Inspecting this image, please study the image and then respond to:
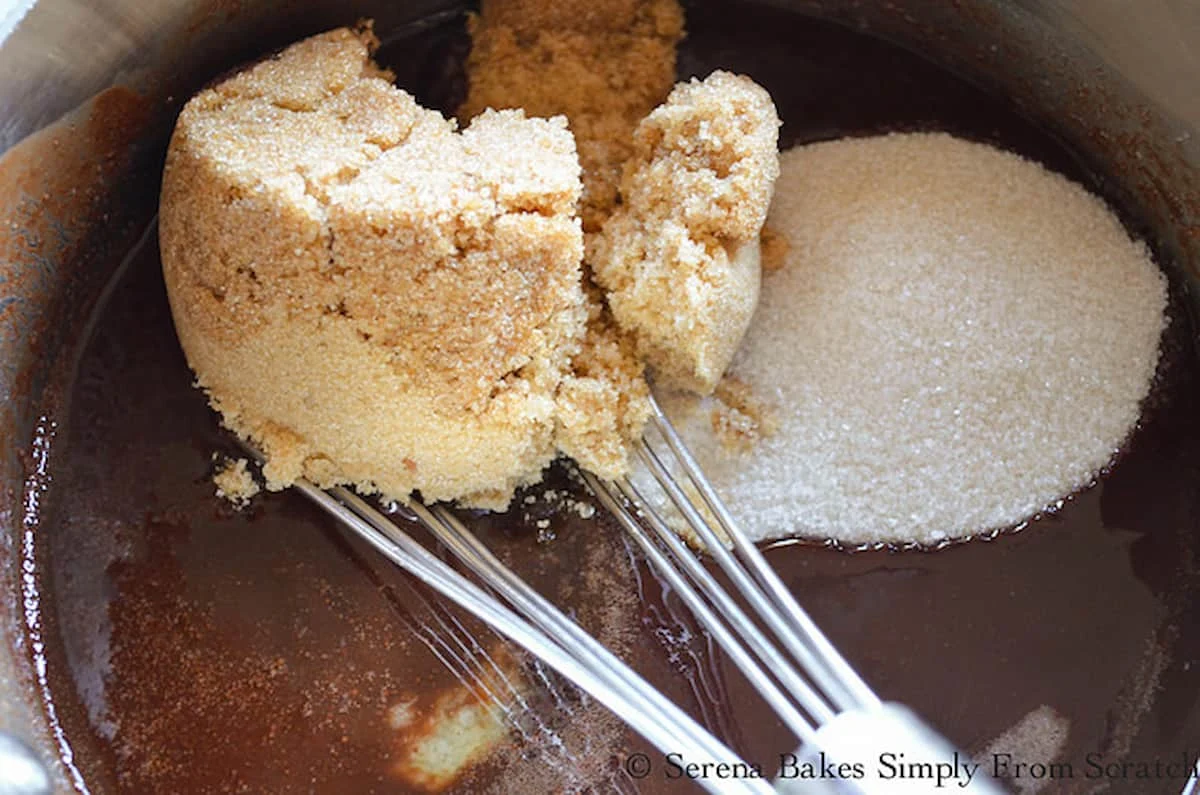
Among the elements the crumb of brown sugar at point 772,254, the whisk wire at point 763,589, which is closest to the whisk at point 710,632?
the whisk wire at point 763,589

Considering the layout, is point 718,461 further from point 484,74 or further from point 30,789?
point 30,789

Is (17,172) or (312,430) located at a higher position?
(17,172)

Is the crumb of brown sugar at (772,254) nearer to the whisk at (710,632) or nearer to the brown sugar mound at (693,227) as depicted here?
the brown sugar mound at (693,227)

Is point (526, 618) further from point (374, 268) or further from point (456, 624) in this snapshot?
point (374, 268)

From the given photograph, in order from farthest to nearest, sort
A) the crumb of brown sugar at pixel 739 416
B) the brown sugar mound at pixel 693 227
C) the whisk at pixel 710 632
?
the crumb of brown sugar at pixel 739 416, the brown sugar mound at pixel 693 227, the whisk at pixel 710 632

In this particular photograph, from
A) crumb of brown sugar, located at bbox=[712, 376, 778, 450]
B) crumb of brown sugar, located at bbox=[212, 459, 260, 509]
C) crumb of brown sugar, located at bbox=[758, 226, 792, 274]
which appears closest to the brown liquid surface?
crumb of brown sugar, located at bbox=[212, 459, 260, 509]

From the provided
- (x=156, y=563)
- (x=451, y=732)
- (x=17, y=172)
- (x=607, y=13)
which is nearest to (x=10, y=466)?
(x=156, y=563)
